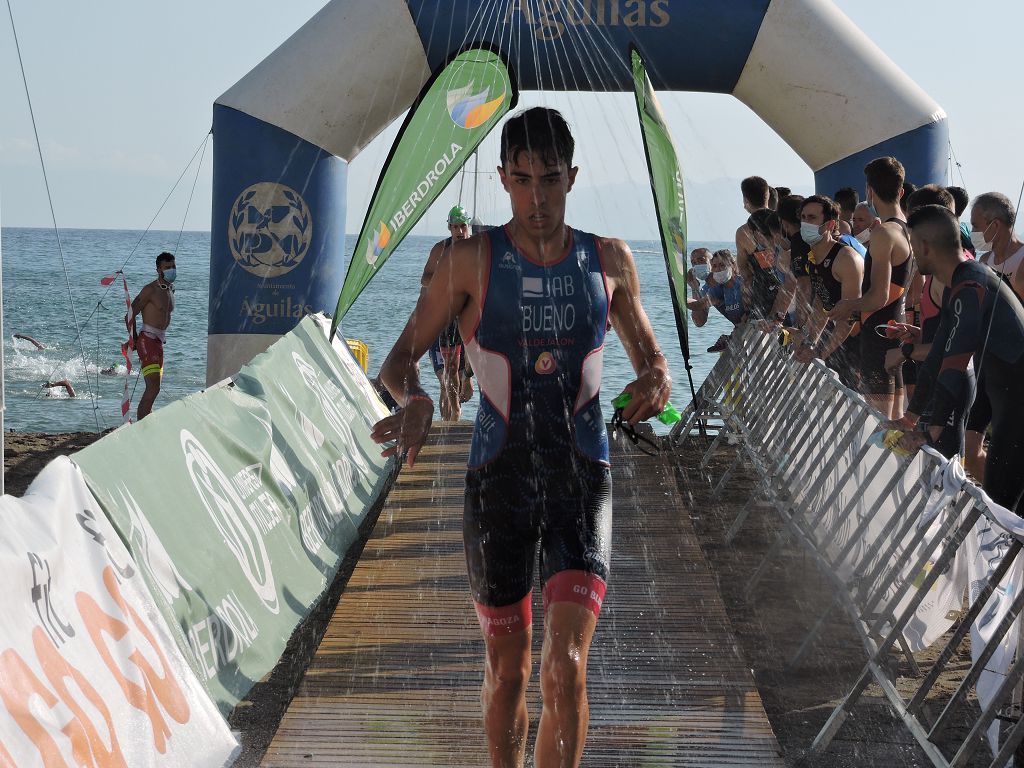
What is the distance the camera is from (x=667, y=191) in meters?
3.77

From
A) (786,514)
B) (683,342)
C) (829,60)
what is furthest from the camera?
(829,60)

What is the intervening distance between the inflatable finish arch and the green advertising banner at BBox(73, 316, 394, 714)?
3387 millimetres

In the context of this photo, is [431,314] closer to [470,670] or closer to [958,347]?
[470,670]

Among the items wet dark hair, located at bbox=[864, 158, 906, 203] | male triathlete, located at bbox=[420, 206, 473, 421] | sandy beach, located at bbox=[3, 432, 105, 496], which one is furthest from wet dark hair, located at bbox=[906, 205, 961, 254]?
sandy beach, located at bbox=[3, 432, 105, 496]

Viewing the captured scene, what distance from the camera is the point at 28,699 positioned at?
108 inches

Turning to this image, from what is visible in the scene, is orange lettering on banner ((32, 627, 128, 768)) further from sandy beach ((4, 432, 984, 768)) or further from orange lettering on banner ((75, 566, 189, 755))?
sandy beach ((4, 432, 984, 768))

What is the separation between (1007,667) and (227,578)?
9.15 feet

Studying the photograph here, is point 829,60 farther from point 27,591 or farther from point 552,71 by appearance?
point 27,591

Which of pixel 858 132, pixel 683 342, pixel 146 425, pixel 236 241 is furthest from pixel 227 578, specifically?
pixel 858 132

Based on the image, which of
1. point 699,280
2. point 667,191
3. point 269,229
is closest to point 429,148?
point 667,191

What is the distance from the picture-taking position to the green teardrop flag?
370 centimetres

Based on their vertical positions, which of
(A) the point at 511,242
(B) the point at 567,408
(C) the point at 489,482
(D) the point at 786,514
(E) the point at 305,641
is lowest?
(E) the point at 305,641

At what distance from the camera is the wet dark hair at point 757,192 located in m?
8.54

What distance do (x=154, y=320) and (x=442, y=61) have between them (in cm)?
451
